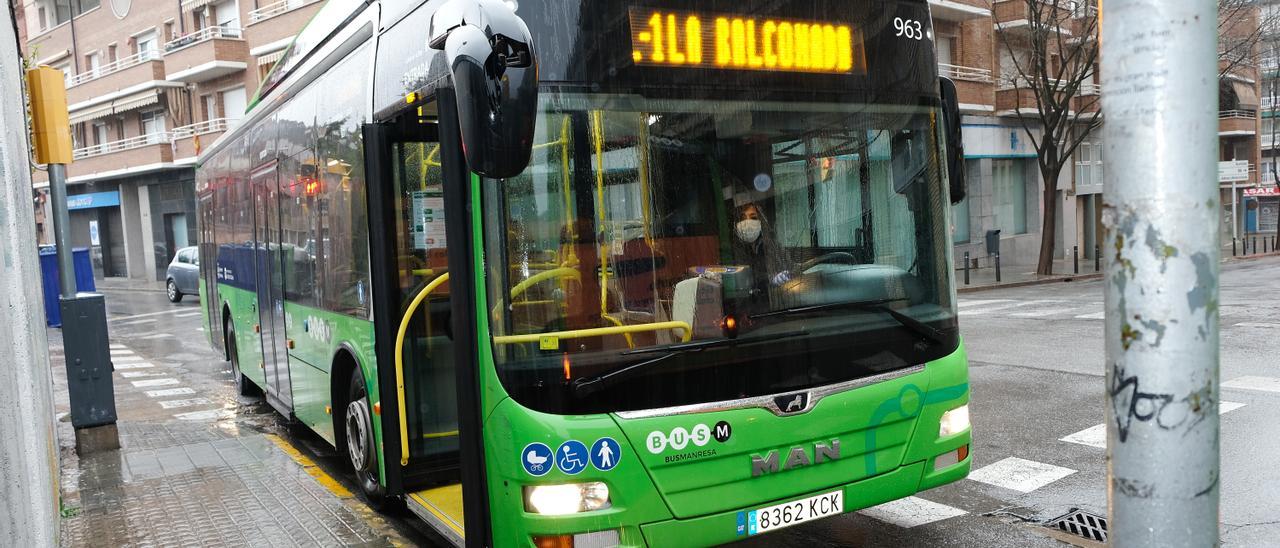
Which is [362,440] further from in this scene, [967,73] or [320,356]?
[967,73]

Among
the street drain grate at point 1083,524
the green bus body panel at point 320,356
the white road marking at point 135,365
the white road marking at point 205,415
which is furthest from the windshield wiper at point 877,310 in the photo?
the white road marking at point 135,365

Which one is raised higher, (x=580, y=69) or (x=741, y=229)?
(x=580, y=69)

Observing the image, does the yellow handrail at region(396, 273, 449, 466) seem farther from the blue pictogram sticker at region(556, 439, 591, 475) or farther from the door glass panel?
the blue pictogram sticker at region(556, 439, 591, 475)

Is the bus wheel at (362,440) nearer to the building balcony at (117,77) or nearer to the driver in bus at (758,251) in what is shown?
the driver in bus at (758,251)

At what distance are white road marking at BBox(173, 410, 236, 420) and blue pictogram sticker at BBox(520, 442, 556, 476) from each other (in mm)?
6765

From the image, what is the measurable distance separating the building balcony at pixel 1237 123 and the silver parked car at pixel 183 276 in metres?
43.7

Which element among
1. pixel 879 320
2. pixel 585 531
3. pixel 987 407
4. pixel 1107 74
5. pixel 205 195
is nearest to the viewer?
pixel 1107 74

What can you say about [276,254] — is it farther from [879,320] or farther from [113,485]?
[879,320]

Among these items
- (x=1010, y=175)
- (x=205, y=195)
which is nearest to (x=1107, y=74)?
(x=205, y=195)

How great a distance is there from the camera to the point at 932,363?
14.2 feet

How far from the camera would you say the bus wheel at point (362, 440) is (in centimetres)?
558

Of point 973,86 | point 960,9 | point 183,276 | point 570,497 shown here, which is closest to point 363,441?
point 570,497

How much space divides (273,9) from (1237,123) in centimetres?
4320

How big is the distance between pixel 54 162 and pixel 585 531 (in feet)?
20.0
